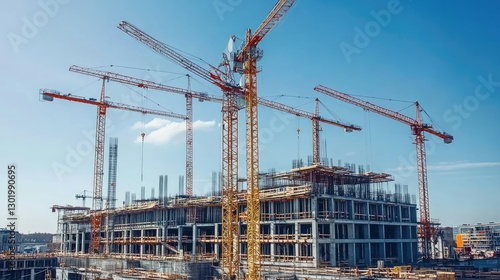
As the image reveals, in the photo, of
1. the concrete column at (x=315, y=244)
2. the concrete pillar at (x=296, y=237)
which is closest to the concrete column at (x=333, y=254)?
the concrete column at (x=315, y=244)

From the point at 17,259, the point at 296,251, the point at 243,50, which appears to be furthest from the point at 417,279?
the point at 17,259


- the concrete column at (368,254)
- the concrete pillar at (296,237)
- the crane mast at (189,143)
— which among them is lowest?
the concrete column at (368,254)

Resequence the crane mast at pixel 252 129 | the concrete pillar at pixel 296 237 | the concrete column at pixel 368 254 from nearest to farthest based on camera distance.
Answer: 1. the crane mast at pixel 252 129
2. the concrete pillar at pixel 296 237
3. the concrete column at pixel 368 254

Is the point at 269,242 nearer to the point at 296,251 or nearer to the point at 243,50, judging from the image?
the point at 296,251

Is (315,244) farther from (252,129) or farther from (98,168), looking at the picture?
(98,168)

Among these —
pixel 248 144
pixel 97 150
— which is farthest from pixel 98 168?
pixel 248 144

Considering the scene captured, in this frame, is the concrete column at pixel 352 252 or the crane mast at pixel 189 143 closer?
the concrete column at pixel 352 252

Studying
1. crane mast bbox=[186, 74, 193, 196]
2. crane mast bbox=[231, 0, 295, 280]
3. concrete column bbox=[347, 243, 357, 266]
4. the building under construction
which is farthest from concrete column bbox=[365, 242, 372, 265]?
crane mast bbox=[186, 74, 193, 196]

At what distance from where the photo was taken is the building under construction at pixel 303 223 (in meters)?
49.5

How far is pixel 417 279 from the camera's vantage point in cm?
3447

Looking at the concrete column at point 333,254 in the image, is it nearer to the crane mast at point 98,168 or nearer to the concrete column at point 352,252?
the concrete column at point 352,252

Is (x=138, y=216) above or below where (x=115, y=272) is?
above

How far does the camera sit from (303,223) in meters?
49.9

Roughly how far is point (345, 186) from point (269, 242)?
504 inches
